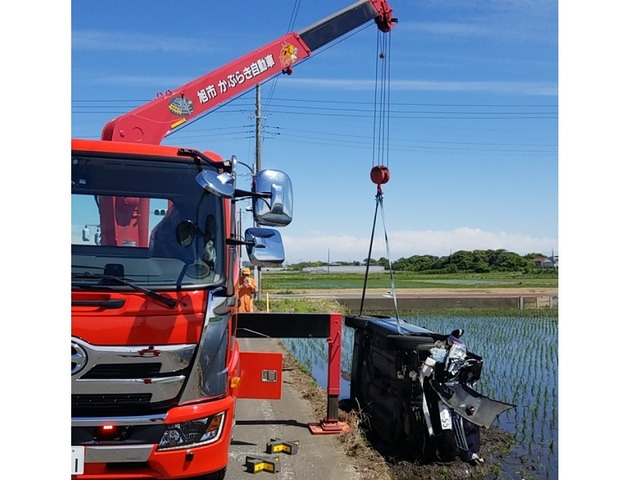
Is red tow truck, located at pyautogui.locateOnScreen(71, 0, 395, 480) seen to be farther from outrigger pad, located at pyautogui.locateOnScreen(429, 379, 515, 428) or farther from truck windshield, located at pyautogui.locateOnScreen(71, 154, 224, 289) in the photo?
outrigger pad, located at pyautogui.locateOnScreen(429, 379, 515, 428)

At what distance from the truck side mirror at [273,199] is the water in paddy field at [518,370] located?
316cm

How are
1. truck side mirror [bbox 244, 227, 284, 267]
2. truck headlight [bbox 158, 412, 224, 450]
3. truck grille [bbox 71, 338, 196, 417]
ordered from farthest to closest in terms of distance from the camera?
truck side mirror [bbox 244, 227, 284, 267]
truck headlight [bbox 158, 412, 224, 450]
truck grille [bbox 71, 338, 196, 417]

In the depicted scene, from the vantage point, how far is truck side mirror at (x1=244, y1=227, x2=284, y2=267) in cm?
378

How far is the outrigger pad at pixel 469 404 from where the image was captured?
4.49 meters

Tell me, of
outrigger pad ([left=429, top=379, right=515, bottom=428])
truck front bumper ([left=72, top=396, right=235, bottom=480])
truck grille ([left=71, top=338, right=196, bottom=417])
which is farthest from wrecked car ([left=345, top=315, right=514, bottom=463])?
truck grille ([left=71, top=338, right=196, bottom=417])

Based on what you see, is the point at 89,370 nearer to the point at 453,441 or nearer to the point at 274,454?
the point at 274,454

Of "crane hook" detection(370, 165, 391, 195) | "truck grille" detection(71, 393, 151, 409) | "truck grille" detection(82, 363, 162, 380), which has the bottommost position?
"truck grille" detection(71, 393, 151, 409)

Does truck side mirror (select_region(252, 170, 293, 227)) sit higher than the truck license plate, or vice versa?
truck side mirror (select_region(252, 170, 293, 227))

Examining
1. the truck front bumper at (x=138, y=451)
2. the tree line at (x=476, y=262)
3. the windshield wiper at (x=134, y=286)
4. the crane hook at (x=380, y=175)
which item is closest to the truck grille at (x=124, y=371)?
the truck front bumper at (x=138, y=451)

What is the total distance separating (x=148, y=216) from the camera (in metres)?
3.74

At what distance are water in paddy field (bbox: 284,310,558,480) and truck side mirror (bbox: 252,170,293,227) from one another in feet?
10.4

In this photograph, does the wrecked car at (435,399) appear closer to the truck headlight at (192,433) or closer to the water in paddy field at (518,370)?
the water in paddy field at (518,370)

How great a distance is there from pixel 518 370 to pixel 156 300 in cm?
806

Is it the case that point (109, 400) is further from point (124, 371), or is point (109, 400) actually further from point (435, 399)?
point (435, 399)
